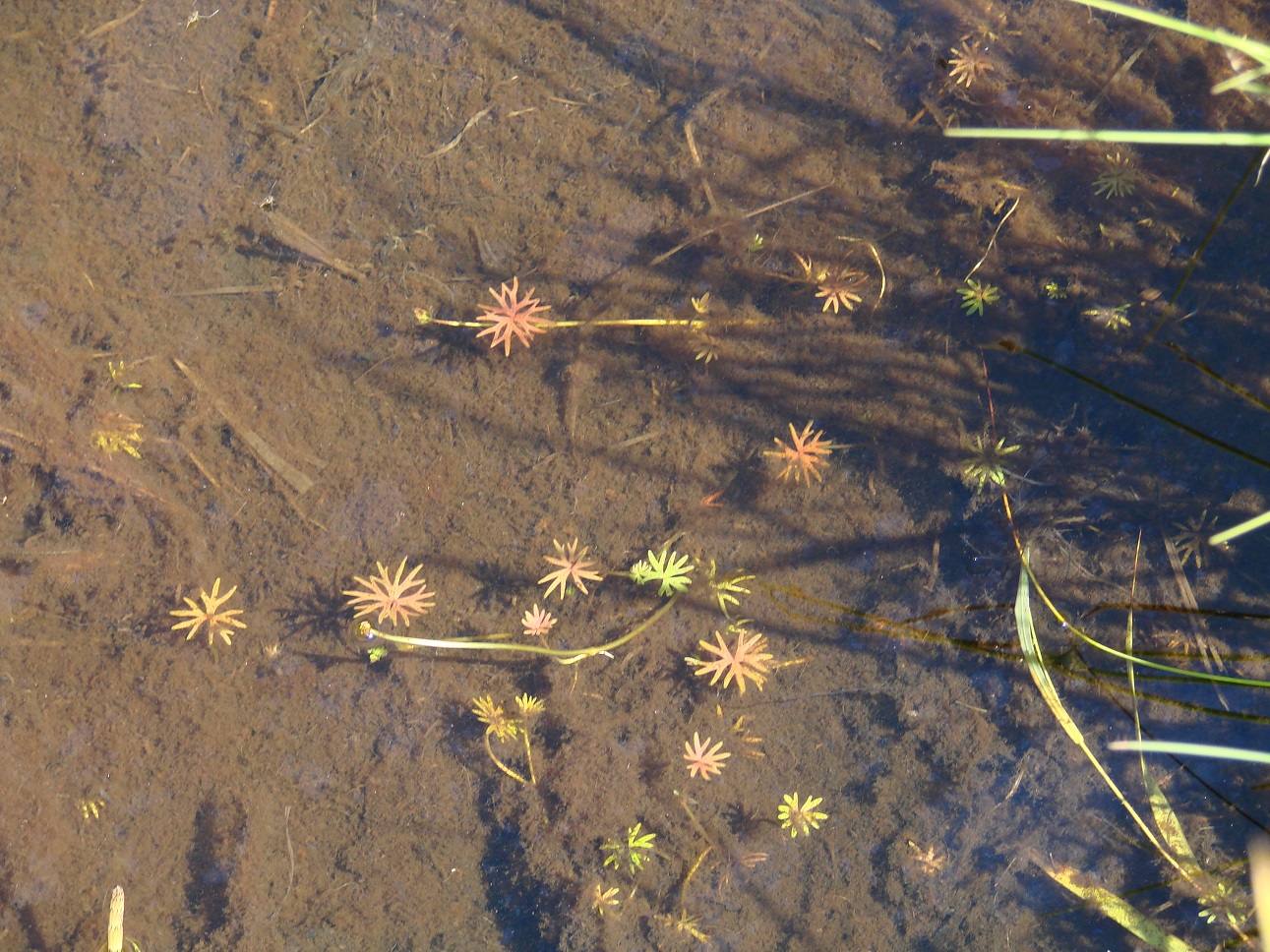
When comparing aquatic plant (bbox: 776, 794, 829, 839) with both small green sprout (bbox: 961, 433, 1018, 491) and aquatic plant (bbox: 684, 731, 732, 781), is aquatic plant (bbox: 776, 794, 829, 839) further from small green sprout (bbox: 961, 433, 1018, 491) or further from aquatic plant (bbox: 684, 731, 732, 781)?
small green sprout (bbox: 961, 433, 1018, 491)

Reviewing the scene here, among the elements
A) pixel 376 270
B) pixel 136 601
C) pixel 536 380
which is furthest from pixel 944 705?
pixel 136 601

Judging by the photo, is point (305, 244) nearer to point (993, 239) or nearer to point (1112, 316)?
point (993, 239)

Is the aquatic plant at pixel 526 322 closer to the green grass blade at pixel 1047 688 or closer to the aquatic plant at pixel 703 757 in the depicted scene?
the green grass blade at pixel 1047 688

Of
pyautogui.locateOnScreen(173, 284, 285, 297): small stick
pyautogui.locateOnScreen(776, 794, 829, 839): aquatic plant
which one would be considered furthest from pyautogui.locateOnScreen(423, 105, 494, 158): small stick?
pyautogui.locateOnScreen(776, 794, 829, 839): aquatic plant

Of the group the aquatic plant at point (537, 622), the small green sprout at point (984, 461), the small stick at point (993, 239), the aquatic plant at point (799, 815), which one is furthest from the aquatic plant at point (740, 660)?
the small stick at point (993, 239)

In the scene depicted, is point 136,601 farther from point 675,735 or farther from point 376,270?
point 675,735

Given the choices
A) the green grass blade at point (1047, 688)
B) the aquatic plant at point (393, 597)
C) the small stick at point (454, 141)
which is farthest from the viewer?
the small stick at point (454, 141)
